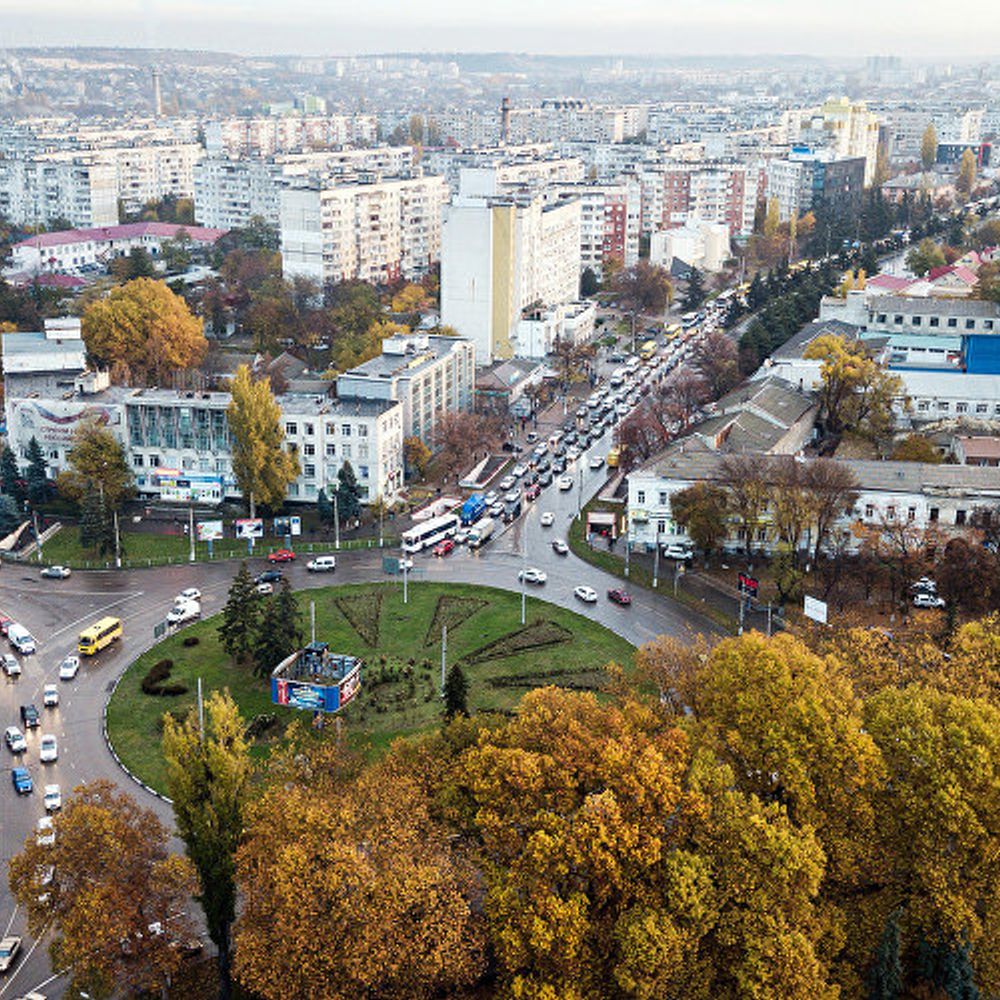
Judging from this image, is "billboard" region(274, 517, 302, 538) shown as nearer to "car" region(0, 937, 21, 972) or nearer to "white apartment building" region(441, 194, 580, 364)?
"car" region(0, 937, 21, 972)

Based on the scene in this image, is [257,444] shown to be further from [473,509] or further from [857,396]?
[857,396]

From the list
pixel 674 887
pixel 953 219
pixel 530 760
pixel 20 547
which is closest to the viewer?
pixel 674 887

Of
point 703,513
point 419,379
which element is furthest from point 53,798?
point 419,379

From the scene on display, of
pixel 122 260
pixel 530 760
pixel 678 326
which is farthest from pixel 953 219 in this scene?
pixel 530 760

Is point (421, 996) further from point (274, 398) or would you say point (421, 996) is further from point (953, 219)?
point (953, 219)

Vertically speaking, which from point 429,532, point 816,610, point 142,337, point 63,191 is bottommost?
point 429,532

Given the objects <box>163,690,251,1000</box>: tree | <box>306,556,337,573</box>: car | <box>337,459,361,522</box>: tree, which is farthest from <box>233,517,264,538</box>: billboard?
<box>163,690,251,1000</box>: tree
